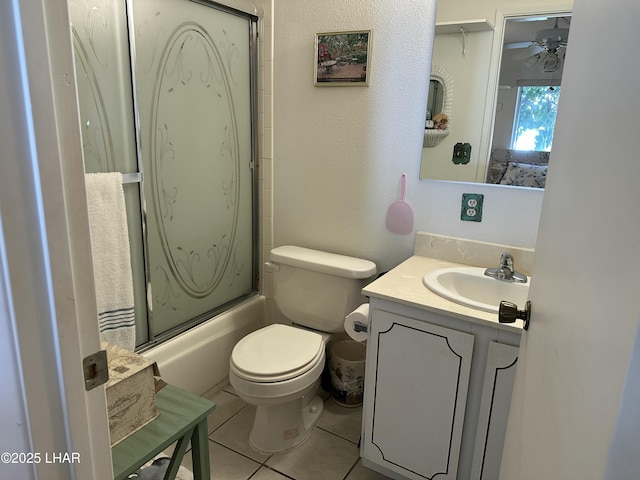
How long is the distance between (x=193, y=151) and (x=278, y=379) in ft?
3.34

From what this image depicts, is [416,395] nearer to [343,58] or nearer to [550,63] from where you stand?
[550,63]

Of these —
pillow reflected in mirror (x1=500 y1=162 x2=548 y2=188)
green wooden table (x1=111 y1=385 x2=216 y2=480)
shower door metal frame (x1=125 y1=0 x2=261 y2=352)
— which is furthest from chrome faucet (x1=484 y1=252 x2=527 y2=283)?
shower door metal frame (x1=125 y1=0 x2=261 y2=352)

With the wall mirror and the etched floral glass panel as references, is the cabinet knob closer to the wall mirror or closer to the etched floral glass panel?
the wall mirror

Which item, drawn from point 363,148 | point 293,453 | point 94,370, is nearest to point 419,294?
point 363,148

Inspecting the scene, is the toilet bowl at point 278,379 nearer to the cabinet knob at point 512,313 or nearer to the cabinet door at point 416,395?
the cabinet door at point 416,395

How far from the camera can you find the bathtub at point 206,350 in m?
1.91

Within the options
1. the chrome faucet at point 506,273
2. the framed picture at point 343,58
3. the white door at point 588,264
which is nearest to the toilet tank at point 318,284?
the chrome faucet at point 506,273

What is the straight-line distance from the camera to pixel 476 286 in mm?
1654

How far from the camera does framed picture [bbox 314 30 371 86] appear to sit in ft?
6.19

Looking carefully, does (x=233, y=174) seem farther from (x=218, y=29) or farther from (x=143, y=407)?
(x=143, y=407)

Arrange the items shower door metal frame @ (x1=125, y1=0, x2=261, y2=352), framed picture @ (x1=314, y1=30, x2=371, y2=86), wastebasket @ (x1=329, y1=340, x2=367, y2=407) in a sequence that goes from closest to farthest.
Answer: shower door metal frame @ (x1=125, y1=0, x2=261, y2=352), framed picture @ (x1=314, y1=30, x2=371, y2=86), wastebasket @ (x1=329, y1=340, x2=367, y2=407)

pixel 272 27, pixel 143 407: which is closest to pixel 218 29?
pixel 272 27

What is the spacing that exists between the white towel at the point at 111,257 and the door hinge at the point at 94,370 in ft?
3.06

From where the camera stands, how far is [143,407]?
1085 millimetres
